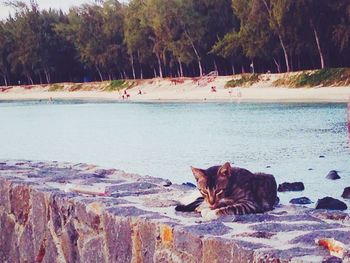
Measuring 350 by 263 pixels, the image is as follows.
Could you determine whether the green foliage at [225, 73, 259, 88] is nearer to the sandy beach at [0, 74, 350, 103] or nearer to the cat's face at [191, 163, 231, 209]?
the sandy beach at [0, 74, 350, 103]

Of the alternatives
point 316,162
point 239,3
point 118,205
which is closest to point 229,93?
point 239,3

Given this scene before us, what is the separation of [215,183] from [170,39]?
63.7 metres

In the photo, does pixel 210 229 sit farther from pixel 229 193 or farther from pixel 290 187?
pixel 290 187

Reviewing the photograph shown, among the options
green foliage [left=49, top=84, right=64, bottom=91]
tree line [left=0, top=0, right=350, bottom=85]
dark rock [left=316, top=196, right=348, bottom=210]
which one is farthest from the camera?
green foliage [left=49, top=84, right=64, bottom=91]

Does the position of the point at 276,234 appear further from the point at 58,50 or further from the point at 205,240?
the point at 58,50

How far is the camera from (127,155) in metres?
24.2

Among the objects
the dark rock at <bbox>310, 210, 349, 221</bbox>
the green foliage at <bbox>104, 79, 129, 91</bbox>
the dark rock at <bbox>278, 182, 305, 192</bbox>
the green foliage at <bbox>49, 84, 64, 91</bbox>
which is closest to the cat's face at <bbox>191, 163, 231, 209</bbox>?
the dark rock at <bbox>310, 210, 349, 221</bbox>

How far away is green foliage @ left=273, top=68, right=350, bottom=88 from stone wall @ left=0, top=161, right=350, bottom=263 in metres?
43.4

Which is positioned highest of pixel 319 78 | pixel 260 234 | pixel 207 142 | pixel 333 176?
pixel 260 234

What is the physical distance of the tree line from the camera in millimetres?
52656

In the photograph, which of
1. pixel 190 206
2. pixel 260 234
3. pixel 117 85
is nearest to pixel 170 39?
pixel 117 85

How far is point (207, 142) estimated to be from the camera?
2728 cm

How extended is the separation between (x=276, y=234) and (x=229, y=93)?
5434 centimetres

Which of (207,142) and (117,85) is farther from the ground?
(207,142)
